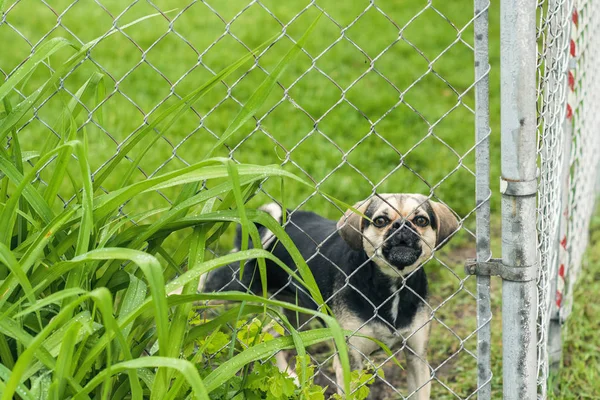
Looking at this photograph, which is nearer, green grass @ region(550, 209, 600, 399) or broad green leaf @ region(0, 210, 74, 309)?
broad green leaf @ region(0, 210, 74, 309)

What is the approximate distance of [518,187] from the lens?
2.27 meters

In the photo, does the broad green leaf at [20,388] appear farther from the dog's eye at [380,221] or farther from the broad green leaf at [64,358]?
the dog's eye at [380,221]

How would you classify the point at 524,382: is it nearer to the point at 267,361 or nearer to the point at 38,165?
the point at 267,361

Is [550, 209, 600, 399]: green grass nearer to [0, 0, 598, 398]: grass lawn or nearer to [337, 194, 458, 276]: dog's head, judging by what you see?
[0, 0, 598, 398]: grass lawn

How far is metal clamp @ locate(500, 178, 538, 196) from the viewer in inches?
89.1

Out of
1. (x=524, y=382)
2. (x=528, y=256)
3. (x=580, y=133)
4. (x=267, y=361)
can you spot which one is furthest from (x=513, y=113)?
(x=580, y=133)

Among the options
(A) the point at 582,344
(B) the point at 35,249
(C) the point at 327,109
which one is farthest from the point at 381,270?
(C) the point at 327,109

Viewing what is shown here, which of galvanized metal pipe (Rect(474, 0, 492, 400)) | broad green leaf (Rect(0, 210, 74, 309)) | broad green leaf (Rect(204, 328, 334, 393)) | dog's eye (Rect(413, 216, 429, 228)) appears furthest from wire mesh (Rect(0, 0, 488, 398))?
broad green leaf (Rect(0, 210, 74, 309))

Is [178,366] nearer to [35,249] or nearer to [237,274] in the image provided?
[35,249]

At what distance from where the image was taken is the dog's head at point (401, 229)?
289 cm

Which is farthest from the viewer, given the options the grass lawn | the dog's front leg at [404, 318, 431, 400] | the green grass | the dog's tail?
the grass lawn

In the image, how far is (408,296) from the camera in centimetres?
324

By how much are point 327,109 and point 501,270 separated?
13.1 ft

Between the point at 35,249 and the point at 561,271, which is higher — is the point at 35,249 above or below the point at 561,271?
above
